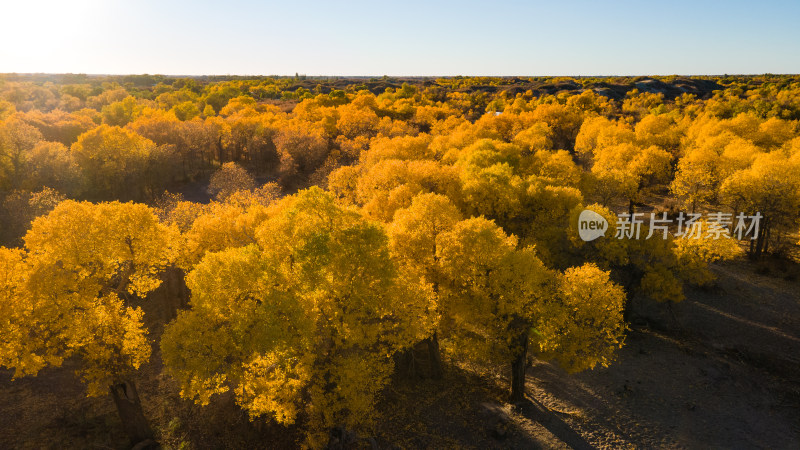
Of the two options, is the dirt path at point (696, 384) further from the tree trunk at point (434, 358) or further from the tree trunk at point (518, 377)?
the tree trunk at point (434, 358)

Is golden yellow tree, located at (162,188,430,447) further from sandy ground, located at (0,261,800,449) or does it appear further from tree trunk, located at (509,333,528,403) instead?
tree trunk, located at (509,333,528,403)

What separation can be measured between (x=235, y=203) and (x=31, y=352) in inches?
799

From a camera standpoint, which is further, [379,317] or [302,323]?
[379,317]

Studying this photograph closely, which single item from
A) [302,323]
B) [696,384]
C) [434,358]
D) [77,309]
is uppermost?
[302,323]

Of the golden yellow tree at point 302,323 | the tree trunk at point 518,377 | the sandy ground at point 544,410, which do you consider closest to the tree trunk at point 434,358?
the sandy ground at point 544,410

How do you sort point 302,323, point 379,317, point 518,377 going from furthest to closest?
1. point 518,377
2. point 379,317
3. point 302,323

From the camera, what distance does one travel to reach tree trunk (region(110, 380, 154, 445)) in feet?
77.5


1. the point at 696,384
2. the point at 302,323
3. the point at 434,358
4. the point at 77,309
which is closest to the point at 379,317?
the point at 302,323

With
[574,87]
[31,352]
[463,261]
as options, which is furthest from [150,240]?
[574,87]

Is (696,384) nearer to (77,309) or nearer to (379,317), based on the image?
(379,317)

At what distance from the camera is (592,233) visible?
3788 centimetres

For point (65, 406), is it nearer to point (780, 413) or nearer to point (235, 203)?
point (235, 203)

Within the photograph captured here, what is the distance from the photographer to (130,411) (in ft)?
78.6

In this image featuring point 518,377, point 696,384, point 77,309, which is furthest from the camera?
point 696,384
